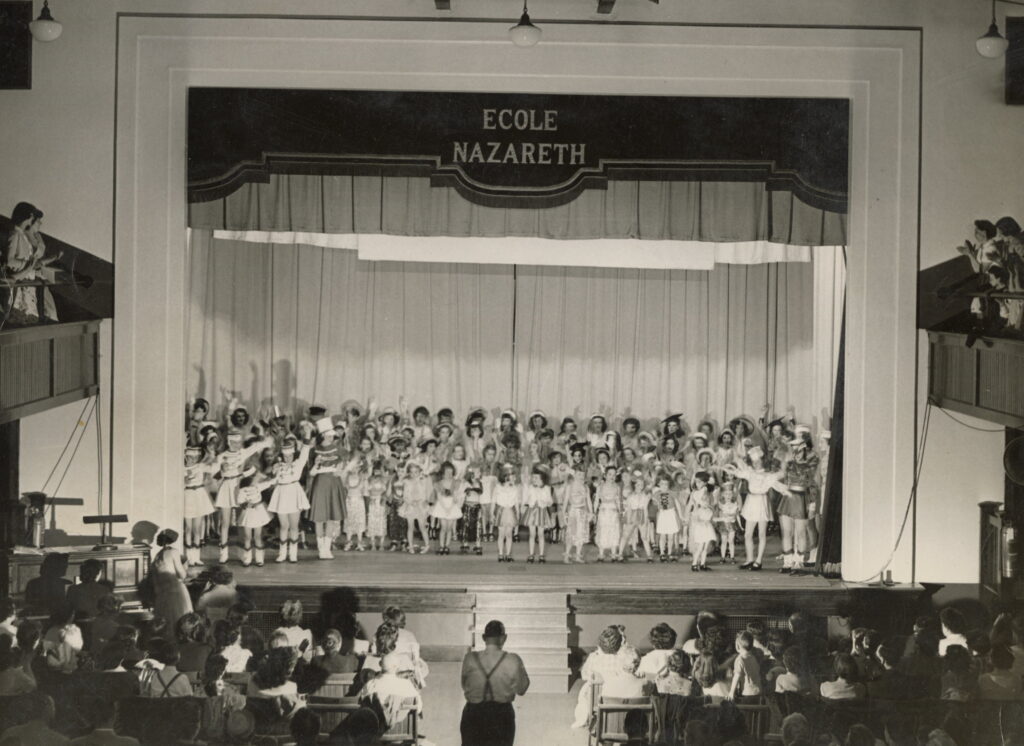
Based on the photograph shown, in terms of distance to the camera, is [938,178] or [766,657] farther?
[938,178]

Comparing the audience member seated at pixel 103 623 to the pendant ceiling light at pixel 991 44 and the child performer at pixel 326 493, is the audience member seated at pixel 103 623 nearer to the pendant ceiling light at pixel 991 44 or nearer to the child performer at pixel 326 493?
the child performer at pixel 326 493

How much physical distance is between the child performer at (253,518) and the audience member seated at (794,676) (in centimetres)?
470

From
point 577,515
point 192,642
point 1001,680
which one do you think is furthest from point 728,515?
point 192,642

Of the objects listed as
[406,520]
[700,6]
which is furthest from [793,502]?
[700,6]

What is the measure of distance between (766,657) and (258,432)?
209 inches

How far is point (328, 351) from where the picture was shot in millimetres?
13680

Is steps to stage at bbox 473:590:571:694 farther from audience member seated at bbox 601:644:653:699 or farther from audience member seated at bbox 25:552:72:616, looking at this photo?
audience member seated at bbox 25:552:72:616

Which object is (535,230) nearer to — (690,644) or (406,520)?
(406,520)

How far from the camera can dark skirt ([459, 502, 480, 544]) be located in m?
12.5

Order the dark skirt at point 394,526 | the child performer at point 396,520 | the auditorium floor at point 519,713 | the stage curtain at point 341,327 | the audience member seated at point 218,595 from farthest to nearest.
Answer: the stage curtain at point 341,327 < the dark skirt at point 394,526 < the child performer at point 396,520 < the audience member seated at point 218,595 < the auditorium floor at point 519,713

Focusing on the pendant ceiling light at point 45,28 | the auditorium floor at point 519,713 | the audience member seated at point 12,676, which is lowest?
the auditorium floor at point 519,713

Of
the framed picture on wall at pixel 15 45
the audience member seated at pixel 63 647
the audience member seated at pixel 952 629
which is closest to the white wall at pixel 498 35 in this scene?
the framed picture on wall at pixel 15 45

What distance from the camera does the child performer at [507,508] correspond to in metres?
11.9

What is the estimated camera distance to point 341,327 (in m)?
13.8
